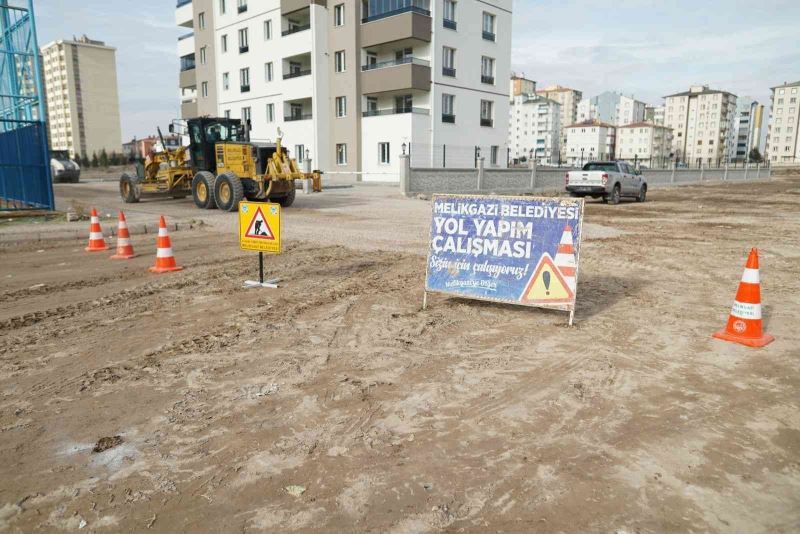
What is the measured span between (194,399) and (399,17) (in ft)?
107

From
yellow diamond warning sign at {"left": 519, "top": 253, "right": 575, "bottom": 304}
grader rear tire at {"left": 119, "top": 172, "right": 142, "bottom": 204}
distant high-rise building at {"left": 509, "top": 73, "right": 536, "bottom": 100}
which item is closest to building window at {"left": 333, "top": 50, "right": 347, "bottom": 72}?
grader rear tire at {"left": 119, "top": 172, "right": 142, "bottom": 204}

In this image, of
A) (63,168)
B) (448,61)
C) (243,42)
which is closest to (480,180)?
(448,61)

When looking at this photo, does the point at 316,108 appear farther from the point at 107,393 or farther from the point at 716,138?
the point at 716,138

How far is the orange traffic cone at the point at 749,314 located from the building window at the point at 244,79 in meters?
41.5

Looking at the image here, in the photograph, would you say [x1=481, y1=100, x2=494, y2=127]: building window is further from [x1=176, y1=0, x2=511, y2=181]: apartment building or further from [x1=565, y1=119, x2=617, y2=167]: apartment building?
[x1=565, y1=119, x2=617, y2=167]: apartment building

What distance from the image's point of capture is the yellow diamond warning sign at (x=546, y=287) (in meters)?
5.68

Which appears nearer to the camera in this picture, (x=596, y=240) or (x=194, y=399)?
(x=194, y=399)

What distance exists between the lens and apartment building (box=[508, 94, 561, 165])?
138875 millimetres

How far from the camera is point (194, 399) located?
388 cm

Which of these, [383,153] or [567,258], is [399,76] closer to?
[383,153]

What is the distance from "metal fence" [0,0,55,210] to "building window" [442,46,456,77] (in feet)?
79.8

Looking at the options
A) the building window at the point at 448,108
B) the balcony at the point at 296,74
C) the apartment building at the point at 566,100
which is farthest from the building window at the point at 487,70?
the apartment building at the point at 566,100

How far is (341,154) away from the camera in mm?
37438

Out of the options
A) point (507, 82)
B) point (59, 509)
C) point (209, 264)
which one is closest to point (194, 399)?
point (59, 509)
